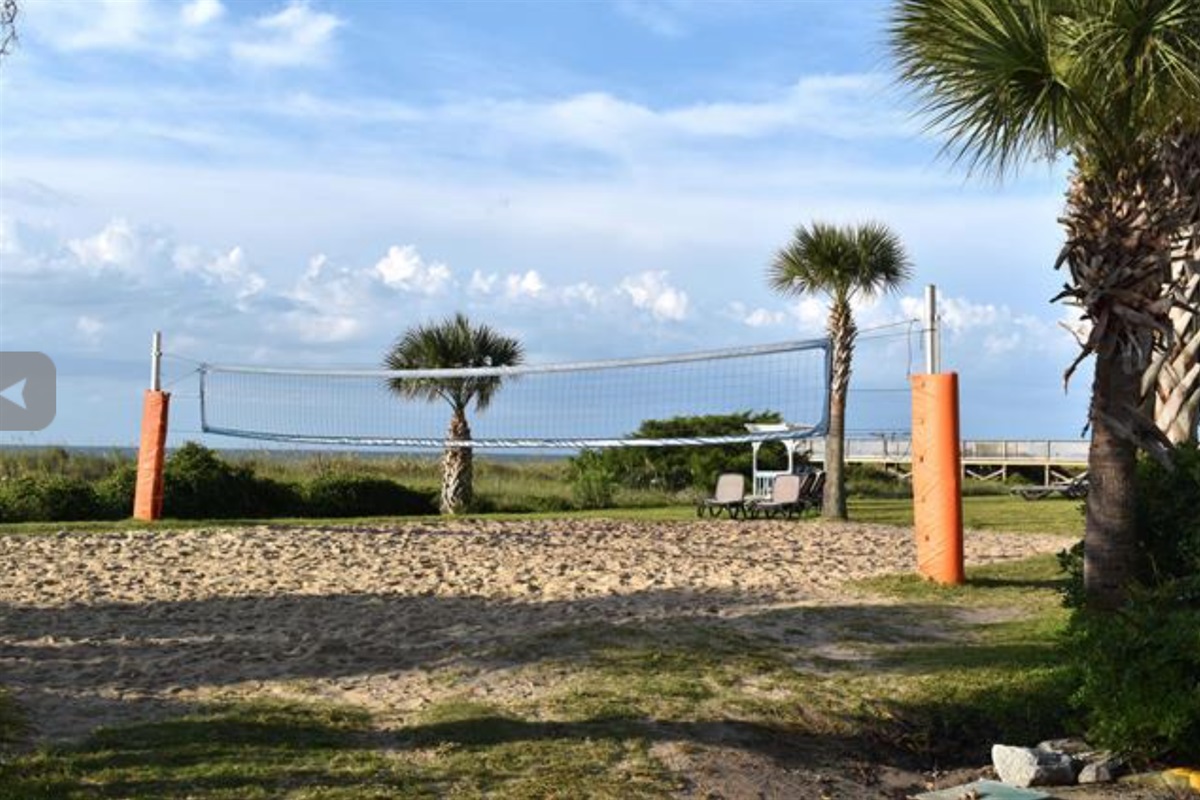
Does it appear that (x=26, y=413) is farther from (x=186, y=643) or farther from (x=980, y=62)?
(x=980, y=62)

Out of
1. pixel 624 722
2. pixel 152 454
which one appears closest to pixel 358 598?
pixel 624 722

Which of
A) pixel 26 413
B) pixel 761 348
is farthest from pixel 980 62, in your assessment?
pixel 26 413

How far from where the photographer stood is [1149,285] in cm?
782

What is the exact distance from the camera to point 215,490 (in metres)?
18.7

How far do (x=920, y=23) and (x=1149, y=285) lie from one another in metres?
1.93

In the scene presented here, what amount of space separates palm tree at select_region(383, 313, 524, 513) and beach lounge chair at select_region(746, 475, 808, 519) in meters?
4.25

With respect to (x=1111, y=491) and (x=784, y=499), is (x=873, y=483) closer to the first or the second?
(x=784, y=499)

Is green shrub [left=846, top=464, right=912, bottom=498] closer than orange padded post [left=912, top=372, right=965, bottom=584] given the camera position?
No

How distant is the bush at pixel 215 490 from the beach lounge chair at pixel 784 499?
6.33 m

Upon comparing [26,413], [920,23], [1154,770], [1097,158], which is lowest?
[1154,770]

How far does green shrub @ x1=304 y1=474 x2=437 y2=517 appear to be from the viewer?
1983 centimetres

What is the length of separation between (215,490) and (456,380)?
406 cm

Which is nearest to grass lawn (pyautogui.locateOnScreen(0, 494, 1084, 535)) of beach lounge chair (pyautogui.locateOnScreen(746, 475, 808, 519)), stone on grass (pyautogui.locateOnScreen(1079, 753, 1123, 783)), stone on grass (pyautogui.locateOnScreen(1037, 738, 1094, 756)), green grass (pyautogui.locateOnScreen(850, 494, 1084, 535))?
green grass (pyautogui.locateOnScreen(850, 494, 1084, 535))

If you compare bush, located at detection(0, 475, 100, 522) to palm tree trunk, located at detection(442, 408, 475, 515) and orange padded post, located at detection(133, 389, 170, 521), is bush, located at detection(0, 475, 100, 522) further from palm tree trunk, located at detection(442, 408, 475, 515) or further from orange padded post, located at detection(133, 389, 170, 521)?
palm tree trunk, located at detection(442, 408, 475, 515)
